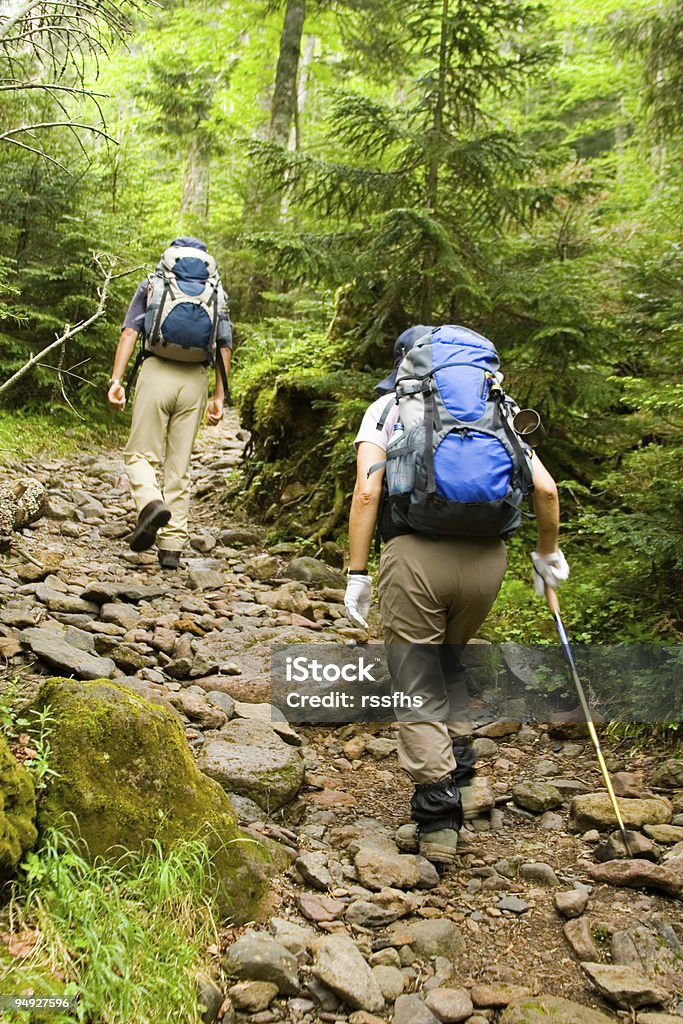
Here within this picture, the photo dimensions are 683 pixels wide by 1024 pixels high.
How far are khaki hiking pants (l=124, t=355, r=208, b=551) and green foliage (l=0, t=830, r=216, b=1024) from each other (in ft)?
14.4

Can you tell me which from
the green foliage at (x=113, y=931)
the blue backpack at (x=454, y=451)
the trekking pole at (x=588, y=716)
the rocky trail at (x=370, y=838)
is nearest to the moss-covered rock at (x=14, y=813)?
the green foliage at (x=113, y=931)

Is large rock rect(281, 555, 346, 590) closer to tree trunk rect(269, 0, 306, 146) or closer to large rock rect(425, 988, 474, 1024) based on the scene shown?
large rock rect(425, 988, 474, 1024)

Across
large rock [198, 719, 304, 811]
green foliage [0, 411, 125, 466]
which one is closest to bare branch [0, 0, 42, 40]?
large rock [198, 719, 304, 811]

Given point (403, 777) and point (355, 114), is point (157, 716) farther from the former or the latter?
point (355, 114)

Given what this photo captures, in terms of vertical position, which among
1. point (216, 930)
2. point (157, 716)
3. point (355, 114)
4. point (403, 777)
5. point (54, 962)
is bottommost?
point (403, 777)

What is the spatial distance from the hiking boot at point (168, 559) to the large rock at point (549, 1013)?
197 inches

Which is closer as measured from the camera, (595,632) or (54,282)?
(595,632)

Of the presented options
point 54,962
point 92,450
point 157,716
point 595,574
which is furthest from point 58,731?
point 92,450

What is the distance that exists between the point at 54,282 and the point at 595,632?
9.84m

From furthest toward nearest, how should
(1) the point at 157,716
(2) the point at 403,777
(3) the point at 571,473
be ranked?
(3) the point at 571,473
(2) the point at 403,777
(1) the point at 157,716

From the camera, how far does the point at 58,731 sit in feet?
9.58

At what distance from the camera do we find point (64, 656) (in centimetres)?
423

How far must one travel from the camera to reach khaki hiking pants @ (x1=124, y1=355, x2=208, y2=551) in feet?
22.5

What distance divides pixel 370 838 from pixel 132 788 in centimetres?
132
